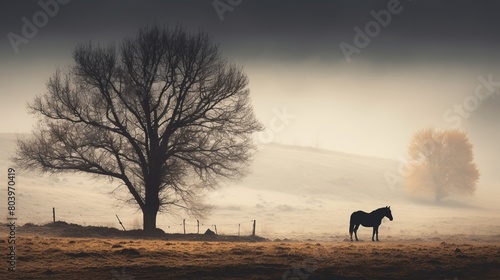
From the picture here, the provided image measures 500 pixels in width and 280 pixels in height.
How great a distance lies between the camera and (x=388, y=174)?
5571 inches

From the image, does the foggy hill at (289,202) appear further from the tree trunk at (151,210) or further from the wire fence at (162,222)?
the tree trunk at (151,210)

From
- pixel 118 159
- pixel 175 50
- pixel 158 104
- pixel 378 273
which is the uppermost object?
pixel 175 50

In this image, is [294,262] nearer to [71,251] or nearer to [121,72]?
[71,251]

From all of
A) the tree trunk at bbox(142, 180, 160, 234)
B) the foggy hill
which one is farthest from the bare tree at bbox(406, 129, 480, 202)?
the tree trunk at bbox(142, 180, 160, 234)

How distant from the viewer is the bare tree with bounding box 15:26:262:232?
42.1 meters

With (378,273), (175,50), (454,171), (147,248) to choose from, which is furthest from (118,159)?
(454,171)

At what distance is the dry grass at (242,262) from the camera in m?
24.9

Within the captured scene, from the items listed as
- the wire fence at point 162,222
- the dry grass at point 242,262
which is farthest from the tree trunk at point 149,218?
the wire fence at point 162,222

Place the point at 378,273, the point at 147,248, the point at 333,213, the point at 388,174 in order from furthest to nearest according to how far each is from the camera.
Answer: the point at 388,174 → the point at 333,213 → the point at 147,248 → the point at 378,273

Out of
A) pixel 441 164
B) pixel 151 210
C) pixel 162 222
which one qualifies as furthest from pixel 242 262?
pixel 441 164

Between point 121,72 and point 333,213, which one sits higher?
point 121,72

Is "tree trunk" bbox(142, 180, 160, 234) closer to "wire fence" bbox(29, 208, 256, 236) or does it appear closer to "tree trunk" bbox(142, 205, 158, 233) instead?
"tree trunk" bbox(142, 205, 158, 233)

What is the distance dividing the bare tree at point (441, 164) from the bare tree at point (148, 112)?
67.0 metres

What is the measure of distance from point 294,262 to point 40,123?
23.4 m
